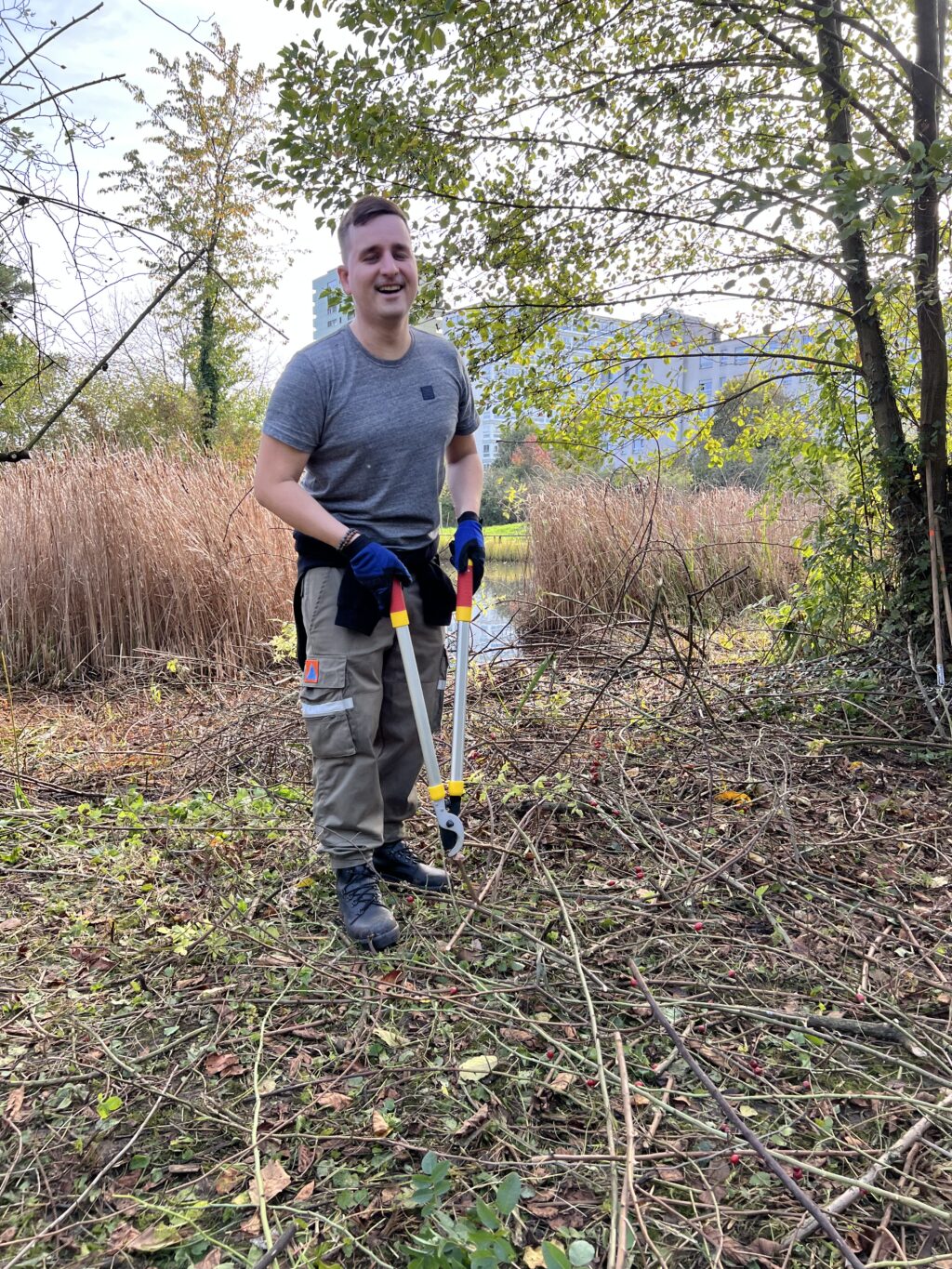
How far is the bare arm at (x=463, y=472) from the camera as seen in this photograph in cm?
250

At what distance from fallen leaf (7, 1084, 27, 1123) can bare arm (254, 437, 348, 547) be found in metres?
1.37

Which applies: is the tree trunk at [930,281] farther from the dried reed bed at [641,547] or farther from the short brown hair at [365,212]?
the dried reed bed at [641,547]

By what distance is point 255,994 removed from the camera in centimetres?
190

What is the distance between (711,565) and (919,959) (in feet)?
17.6

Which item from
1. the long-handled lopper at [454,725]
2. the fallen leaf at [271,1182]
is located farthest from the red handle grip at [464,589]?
the fallen leaf at [271,1182]

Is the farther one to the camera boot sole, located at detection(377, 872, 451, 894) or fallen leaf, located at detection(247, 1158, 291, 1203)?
boot sole, located at detection(377, 872, 451, 894)

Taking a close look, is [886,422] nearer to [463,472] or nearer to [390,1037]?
[463,472]

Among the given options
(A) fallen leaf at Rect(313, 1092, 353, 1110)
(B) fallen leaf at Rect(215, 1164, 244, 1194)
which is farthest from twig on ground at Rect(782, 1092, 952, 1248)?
(B) fallen leaf at Rect(215, 1164, 244, 1194)

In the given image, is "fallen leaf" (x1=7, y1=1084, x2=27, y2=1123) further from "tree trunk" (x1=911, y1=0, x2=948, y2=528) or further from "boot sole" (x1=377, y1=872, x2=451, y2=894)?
"tree trunk" (x1=911, y1=0, x2=948, y2=528)

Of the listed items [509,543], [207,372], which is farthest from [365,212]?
[207,372]

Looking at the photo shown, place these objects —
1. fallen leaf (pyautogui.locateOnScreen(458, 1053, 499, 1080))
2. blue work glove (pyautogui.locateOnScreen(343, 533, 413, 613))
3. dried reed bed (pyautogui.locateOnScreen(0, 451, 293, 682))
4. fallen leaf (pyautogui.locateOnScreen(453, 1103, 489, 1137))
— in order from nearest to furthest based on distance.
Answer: fallen leaf (pyautogui.locateOnScreen(453, 1103, 489, 1137)) < fallen leaf (pyautogui.locateOnScreen(458, 1053, 499, 1080)) < blue work glove (pyautogui.locateOnScreen(343, 533, 413, 613)) < dried reed bed (pyautogui.locateOnScreen(0, 451, 293, 682))

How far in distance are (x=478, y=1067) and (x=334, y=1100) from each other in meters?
0.29

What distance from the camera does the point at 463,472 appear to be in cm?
252

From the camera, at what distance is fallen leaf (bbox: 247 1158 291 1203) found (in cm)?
132
